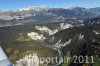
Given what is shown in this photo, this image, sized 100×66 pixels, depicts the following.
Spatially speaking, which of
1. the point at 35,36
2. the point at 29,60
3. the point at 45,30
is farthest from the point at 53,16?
the point at 29,60

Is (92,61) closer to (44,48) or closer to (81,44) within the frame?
(81,44)

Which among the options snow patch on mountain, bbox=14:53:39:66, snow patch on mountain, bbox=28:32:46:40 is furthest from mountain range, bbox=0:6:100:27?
snow patch on mountain, bbox=14:53:39:66

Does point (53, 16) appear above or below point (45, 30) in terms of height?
above

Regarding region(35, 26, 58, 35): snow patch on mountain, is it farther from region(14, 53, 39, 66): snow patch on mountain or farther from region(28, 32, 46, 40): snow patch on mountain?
region(14, 53, 39, 66): snow patch on mountain

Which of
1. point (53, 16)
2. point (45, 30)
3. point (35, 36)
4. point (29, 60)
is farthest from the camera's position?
point (53, 16)

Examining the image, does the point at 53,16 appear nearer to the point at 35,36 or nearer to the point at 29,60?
the point at 35,36

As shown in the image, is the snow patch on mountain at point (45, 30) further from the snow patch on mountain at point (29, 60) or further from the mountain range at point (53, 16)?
the snow patch on mountain at point (29, 60)

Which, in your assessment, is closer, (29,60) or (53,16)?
(29,60)

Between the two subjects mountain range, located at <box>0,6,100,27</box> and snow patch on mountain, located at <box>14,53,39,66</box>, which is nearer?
snow patch on mountain, located at <box>14,53,39,66</box>

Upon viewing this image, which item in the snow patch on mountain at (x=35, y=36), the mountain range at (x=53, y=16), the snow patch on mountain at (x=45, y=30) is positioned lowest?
the snow patch on mountain at (x=35, y=36)

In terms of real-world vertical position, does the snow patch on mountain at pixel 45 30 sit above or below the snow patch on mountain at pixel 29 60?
above

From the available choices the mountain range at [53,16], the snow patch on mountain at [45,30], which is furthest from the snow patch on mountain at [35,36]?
the mountain range at [53,16]

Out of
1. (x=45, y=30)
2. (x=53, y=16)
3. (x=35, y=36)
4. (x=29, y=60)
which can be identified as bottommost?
(x=29, y=60)
